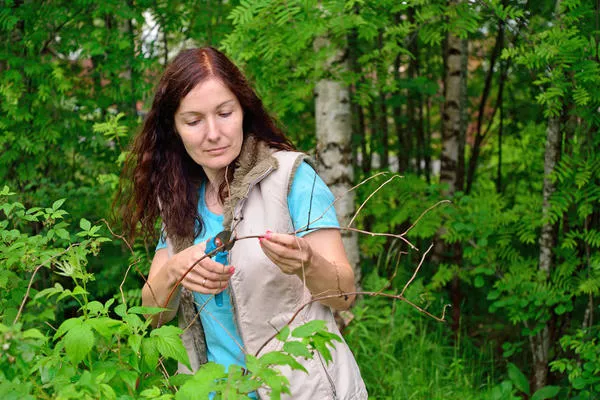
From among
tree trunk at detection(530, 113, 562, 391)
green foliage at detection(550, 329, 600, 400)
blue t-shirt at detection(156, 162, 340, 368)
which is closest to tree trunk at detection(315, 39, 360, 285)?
tree trunk at detection(530, 113, 562, 391)

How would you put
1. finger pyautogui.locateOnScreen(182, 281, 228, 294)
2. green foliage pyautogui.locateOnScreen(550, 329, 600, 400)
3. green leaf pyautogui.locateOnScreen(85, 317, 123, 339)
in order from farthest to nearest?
green foliage pyautogui.locateOnScreen(550, 329, 600, 400) → finger pyautogui.locateOnScreen(182, 281, 228, 294) → green leaf pyautogui.locateOnScreen(85, 317, 123, 339)

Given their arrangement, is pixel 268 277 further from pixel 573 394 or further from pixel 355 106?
pixel 355 106

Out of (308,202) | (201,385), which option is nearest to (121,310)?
(201,385)

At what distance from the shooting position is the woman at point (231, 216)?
6.68 ft

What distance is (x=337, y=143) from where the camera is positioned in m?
4.43

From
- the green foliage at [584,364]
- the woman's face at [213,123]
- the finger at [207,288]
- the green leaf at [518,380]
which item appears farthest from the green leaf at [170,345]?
the green leaf at [518,380]

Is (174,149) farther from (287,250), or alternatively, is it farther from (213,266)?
(287,250)

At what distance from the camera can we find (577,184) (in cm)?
361

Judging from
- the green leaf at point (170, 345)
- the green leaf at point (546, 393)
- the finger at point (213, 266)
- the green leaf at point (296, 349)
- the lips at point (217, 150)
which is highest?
the lips at point (217, 150)

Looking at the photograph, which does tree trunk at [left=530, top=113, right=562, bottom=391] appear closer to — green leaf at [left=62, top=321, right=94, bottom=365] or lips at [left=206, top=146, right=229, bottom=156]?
lips at [left=206, top=146, right=229, bottom=156]

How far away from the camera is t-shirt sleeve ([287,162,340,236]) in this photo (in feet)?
6.78

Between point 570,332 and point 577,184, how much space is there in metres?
1.07

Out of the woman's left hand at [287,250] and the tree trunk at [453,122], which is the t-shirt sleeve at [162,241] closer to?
the woman's left hand at [287,250]

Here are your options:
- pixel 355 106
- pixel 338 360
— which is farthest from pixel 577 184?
pixel 355 106
